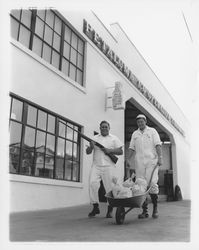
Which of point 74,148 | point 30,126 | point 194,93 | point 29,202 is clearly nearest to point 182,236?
point 194,93

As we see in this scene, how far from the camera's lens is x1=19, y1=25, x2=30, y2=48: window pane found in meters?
6.71

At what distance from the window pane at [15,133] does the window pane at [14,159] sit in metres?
0.10

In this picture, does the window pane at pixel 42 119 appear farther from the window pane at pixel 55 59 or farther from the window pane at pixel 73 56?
the window pane at pixel 73 56

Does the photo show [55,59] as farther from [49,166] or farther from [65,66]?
[49,166]

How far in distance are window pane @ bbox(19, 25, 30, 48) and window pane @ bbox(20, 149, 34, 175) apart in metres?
2.34

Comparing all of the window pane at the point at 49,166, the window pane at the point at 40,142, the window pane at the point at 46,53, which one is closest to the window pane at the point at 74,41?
the window pane at the point at 46,53

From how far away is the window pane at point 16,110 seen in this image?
6288mm

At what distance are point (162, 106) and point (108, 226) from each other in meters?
13.8

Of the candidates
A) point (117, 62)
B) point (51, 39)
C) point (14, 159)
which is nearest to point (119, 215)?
point (14, 159)

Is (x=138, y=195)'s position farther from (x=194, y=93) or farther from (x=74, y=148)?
(x=74, y=148)

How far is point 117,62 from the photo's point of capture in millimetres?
11664

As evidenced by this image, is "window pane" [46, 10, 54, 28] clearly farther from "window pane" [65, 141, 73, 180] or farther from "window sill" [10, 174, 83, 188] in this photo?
"window sill" [10, 174, 83, 188]

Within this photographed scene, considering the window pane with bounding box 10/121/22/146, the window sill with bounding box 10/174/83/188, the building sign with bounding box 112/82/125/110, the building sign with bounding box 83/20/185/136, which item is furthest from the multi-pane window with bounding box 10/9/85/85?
the window sill with bounding box 10/174/83/188

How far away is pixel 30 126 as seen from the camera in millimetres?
6785
